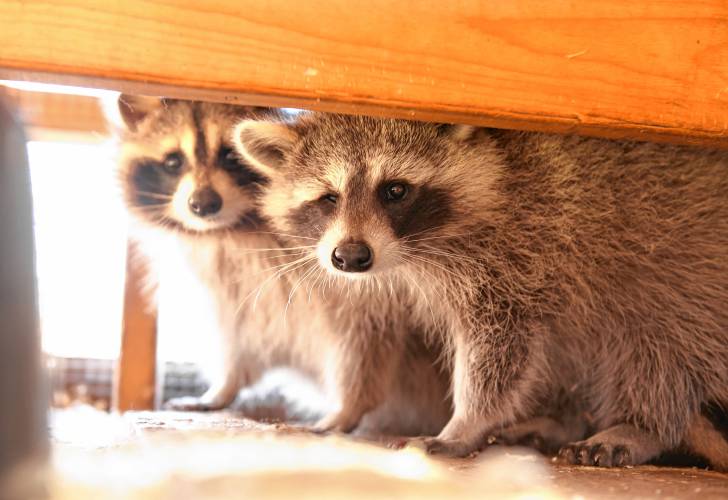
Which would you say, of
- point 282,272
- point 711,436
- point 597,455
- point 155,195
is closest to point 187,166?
point 155,195

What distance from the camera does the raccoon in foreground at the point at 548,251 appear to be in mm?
2057

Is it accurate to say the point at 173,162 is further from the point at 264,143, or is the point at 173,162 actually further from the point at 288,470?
the point at 288,470

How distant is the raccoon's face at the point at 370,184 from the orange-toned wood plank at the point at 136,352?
92 centimetres

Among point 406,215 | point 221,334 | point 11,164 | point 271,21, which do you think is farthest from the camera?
point 221,334

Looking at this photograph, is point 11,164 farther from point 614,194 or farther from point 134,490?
point 614,194

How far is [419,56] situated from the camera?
61.7 inches

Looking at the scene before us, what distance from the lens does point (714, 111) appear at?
1658 millimetres

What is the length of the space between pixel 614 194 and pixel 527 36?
644 millimetres

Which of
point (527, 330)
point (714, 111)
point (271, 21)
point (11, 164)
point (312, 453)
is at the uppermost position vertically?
point (271, 21)

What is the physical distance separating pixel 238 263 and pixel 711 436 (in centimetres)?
139

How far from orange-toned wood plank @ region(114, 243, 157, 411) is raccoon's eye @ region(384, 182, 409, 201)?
118 cm

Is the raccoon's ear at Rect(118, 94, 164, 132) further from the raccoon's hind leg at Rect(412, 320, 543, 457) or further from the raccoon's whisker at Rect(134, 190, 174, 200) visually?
the raccoon's hind leg at Rect(412, 320, 543, 457)

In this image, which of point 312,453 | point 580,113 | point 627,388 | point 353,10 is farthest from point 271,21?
point 627,388

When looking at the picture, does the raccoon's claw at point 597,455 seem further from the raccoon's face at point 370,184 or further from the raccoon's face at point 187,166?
the raccoon's face at point 187,166
